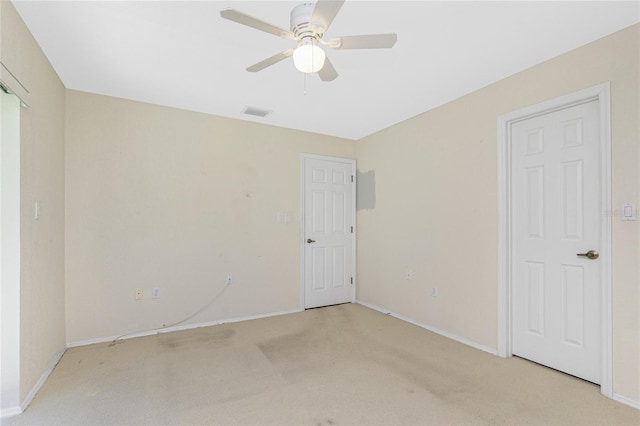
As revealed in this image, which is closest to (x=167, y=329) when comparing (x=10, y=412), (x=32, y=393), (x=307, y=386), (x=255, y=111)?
(x=32, y=393)

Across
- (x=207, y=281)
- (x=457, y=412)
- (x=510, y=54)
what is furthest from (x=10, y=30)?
(x=457, y=412)

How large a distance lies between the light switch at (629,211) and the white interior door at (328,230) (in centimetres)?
300

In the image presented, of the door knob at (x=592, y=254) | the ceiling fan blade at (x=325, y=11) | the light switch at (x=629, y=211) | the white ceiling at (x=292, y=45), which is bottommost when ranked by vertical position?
the door knob at (x=592, y=254)

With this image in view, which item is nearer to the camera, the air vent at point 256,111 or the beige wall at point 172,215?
the beige wall at point 172,215

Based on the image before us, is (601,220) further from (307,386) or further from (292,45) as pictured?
(292,45)

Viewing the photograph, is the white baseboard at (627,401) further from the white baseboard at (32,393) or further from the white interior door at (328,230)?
the white baseboard at (32,393)

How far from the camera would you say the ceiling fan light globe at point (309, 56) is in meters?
1.62

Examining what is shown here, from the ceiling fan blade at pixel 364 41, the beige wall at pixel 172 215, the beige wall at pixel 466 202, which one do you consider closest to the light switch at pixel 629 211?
the beige wall at pixel 466 202

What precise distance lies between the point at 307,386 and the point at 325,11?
2.33 meters

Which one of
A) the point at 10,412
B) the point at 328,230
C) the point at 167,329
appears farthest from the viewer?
the point at 328,230

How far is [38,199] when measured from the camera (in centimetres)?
220

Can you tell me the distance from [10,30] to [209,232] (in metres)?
2.25

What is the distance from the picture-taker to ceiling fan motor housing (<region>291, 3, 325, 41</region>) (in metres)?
1.58

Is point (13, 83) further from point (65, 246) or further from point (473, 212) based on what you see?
point (473, 212)
